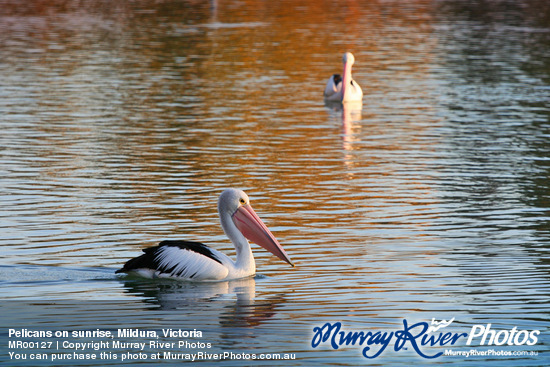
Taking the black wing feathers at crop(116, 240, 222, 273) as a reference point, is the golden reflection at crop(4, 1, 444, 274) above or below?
below

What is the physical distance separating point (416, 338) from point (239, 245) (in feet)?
9.31

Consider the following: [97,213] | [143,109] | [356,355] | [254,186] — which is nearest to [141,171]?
[254,186]

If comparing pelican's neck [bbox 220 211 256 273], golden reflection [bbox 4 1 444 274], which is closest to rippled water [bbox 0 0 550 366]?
golden reflection [bbox 4 1 444 274]

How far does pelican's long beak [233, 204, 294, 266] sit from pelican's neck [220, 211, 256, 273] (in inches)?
3.0

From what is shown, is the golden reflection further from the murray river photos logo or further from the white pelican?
the murray river photos logo

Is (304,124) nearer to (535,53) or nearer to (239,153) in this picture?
(239,153)

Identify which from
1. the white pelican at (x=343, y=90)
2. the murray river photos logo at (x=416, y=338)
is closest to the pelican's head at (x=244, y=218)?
the murray river photos logo at (x=416, y=338)

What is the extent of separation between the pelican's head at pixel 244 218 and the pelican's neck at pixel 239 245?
0.05m

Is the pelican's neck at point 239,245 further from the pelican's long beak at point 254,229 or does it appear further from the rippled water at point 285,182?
the rippled water at point 285,182

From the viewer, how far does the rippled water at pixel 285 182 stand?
9305mm

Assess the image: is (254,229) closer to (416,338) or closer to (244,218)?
(244,218)

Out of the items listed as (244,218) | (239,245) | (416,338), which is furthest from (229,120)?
(416,338)

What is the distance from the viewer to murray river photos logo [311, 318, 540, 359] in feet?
26.3

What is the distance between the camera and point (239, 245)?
10656 mm
